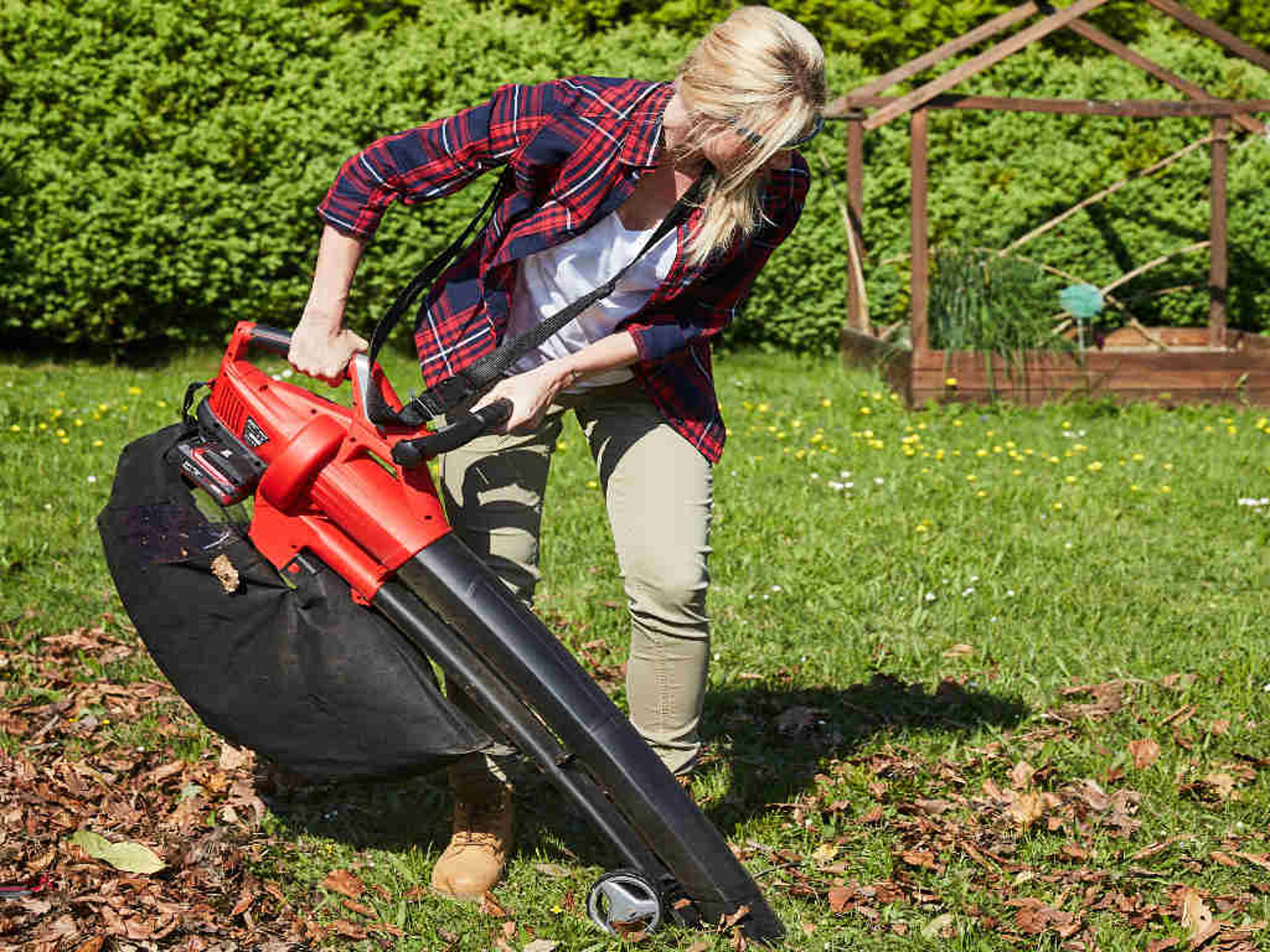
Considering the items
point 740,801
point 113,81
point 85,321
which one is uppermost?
point 113,81

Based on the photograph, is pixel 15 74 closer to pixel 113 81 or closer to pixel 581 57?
pixel 113 81

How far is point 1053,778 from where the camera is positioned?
3518 millimetres

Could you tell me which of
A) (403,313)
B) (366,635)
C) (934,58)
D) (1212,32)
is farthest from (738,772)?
(1212,32)

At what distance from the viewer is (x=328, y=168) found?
30.3 feet

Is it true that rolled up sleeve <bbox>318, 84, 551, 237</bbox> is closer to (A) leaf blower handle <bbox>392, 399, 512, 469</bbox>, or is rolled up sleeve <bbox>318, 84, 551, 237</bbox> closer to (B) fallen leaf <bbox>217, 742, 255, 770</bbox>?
(A) leaf blower handle <bbox>392, 399, 512, 469</bbox>

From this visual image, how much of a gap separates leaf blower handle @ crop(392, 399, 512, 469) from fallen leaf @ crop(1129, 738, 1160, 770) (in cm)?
201

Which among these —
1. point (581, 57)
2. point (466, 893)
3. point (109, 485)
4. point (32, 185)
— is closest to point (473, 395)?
point (466, 893)

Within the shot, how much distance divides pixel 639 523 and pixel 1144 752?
1623 mm

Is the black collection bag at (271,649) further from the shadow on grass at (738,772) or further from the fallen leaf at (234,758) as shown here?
the fallen leaf at (234,758)

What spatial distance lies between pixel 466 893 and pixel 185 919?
0.56m

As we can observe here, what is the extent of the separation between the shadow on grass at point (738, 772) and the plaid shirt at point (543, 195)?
3.35 feet

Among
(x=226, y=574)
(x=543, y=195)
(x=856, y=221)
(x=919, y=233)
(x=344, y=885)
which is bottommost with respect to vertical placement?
(x=344, y=885)

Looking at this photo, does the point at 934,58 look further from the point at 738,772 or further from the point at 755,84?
the point at 755,84

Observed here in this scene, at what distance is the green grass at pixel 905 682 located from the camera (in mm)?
2986
